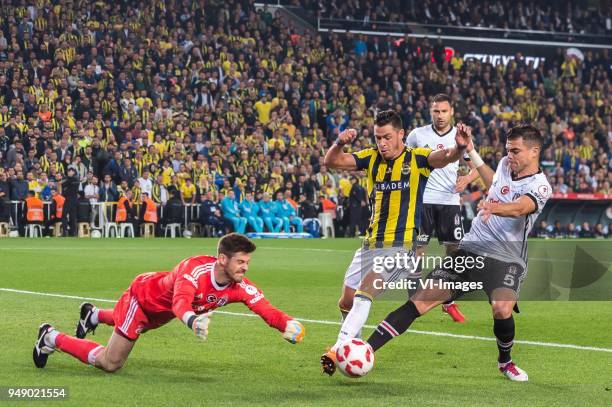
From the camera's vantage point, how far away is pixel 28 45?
30.9 meters

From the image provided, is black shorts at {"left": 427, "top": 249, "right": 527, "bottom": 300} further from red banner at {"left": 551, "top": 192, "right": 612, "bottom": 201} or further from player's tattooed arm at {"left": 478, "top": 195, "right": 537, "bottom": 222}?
red banner at {"left": 551, "top": 192, "right": 612, "bottom": 201}

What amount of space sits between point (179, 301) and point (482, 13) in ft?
139

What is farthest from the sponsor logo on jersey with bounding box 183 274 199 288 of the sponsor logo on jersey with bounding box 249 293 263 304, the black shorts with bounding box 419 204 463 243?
the black shorts with bounding box 419 204 463 243

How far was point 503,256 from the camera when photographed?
26.5 ft

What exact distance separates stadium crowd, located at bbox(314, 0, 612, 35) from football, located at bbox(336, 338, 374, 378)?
1410 inches

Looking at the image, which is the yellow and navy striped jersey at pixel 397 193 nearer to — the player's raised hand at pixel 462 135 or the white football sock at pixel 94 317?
the player's raised hand at pixel 462 135

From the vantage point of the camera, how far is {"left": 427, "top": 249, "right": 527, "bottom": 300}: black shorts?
26.1 ft

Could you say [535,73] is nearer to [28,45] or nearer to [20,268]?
[28,45]

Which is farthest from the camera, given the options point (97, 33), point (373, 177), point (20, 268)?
point (97, 33)

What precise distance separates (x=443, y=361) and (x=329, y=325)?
2.38 m

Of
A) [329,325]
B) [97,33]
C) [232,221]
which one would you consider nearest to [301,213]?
[232,221]

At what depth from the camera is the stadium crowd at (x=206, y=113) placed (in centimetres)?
2864

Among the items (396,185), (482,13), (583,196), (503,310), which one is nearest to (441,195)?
(396,185)

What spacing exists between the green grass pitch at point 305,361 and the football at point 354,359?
12 cm
